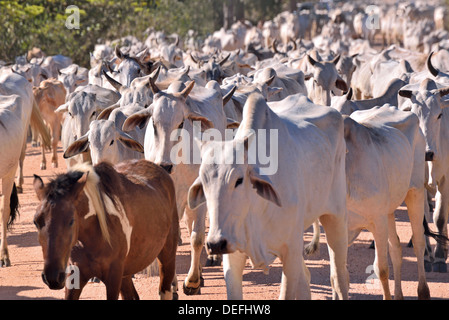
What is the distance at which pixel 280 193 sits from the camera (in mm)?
5848

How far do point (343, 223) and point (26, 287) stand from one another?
356 cm

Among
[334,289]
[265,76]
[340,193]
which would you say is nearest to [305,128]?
[340,193]

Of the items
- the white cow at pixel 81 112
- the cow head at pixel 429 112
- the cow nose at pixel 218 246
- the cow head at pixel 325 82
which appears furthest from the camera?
the cow head at pixel 325 82

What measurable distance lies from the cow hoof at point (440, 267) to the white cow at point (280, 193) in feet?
8.39

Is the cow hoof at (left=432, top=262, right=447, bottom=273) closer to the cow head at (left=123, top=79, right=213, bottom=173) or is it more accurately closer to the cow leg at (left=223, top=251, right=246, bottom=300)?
the cow head at (left=123, top=79, right=213, bottom=173)

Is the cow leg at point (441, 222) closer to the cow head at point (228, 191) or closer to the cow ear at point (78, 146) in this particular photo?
the cow ear at point (78, 146)

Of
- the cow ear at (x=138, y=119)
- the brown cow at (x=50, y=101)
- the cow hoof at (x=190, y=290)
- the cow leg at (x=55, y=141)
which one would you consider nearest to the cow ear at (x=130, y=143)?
the cow ear at (x=138, y=119)

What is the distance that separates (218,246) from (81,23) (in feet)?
87.1

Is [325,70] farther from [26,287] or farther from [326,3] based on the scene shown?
[326,3]

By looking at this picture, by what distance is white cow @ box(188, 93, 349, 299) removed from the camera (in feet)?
17.4

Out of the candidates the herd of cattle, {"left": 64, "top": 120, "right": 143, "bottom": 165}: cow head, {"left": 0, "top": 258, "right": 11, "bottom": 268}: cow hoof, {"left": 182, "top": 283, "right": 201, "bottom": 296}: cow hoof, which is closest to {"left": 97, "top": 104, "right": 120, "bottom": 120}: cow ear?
the herd of cattle

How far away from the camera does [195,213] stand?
328 inches

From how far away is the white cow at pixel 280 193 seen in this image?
5289 mm

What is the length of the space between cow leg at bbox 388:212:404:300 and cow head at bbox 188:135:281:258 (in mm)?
2949
